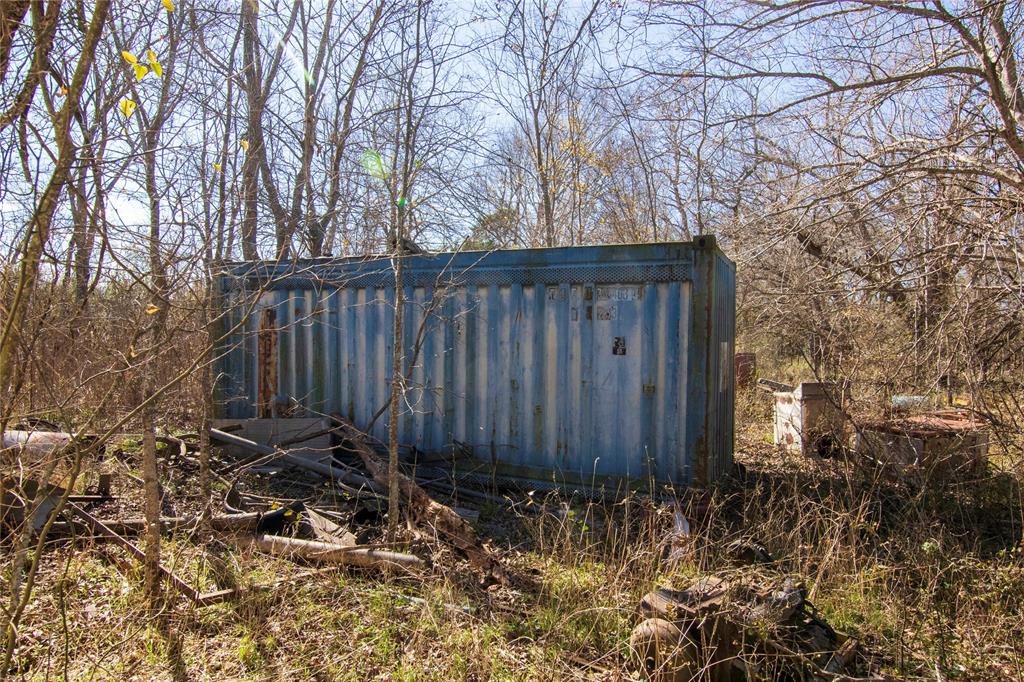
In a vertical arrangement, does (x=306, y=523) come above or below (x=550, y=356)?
below

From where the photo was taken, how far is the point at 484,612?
3639 mm

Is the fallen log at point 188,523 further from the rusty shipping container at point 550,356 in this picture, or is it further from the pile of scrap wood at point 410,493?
the rusty shipping container at point 550,356

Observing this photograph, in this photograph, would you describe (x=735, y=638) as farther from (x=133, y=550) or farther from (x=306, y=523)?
(x=133, y=550)

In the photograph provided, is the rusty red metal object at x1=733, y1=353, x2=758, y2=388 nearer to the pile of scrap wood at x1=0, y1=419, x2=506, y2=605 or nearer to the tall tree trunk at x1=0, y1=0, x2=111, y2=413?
the pile of scrap wood at x1=0, y1=419, x2=506, y2=605

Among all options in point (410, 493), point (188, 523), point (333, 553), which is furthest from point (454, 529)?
point (188, 523)

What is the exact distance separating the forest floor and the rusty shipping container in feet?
3.29

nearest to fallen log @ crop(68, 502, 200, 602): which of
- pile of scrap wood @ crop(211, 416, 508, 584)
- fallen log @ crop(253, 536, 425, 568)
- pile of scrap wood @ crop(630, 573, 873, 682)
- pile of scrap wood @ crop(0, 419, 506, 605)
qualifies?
pile of scrap wood @ crop(0, 419, 506, 605)

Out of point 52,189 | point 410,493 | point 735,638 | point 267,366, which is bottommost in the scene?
point 735,638

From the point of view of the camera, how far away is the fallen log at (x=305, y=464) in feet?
18.4

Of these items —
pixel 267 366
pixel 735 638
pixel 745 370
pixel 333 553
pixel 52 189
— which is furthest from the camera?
pixel 745 370

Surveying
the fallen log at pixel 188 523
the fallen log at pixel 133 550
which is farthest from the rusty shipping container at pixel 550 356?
the fallen log at pixel 133 550

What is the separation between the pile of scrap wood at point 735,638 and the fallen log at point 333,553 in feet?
5.08

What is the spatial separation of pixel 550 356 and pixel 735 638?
3.28 m

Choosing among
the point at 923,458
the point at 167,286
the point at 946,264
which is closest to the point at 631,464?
the point at 923,458
